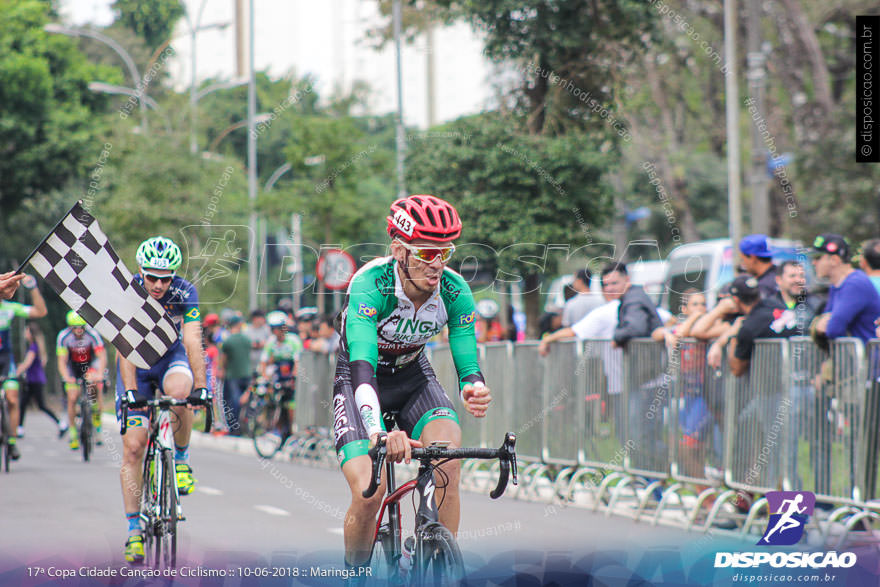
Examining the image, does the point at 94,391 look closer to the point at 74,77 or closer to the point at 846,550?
the point at 74,77

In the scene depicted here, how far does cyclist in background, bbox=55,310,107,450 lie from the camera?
1438cm

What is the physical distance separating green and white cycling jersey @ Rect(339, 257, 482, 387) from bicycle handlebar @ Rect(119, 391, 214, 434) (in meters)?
1.72

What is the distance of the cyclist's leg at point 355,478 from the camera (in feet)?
16.9

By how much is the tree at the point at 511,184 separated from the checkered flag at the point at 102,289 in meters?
5.78

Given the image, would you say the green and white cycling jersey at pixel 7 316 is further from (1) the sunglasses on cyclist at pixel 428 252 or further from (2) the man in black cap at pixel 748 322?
(1) the sunglasses on cyclist at pixel 428 252

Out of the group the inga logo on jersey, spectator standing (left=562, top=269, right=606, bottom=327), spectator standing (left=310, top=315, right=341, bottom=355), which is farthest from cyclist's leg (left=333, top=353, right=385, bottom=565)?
spectator standing (left=310, top=315, right=341, bottom=355)

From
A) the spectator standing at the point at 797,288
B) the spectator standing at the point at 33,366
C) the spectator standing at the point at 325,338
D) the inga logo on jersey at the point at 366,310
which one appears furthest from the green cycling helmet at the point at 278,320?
the inga logo on jersey at the point at 366,310

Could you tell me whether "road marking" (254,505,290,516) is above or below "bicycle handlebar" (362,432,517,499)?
below

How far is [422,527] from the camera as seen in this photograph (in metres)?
4.60

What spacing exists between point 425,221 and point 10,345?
923cm

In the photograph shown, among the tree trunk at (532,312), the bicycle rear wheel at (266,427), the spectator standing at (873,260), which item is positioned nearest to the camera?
the spectator standing at (873,260)

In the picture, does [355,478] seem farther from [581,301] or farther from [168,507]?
[581,301]

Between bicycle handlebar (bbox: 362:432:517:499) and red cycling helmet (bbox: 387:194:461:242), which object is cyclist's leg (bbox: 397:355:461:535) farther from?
red cycling helmet (bbox: 387:194:461:242)

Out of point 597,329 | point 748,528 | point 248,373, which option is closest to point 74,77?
point 248,373
